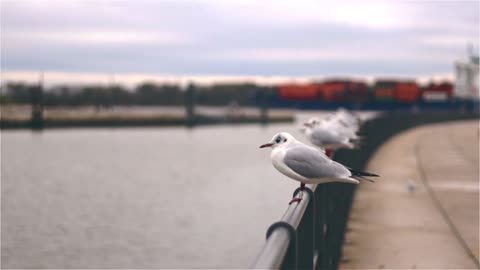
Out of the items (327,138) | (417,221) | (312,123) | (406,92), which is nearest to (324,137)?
(327,138)

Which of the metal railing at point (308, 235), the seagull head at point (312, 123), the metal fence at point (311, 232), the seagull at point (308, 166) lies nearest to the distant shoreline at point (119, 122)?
the seagull head at point (312, 123)

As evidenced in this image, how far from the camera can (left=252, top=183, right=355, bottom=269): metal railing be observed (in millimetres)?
3719

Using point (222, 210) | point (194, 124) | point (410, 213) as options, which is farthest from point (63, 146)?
point (410, 213)

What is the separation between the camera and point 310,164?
662 centimetres

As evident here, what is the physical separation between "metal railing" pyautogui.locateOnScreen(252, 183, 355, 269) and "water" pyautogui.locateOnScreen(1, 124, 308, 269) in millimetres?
10152

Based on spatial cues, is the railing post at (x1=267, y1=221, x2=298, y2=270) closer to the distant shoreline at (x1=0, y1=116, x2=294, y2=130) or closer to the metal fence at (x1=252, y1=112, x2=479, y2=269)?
the metal fence at (x1=252, y1=112, x2=479, y2=269)

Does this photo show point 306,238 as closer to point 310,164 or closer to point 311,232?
point 311,232

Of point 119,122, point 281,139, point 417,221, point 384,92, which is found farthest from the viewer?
point 384,92

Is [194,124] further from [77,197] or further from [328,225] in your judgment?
[328,225]

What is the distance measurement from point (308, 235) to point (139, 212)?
25642 millimetres

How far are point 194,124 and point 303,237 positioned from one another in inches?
5134

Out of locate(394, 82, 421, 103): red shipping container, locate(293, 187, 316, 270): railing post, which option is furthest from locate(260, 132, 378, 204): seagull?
locate(394, 82, 421, 103): red shipping container

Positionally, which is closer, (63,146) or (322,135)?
(322,135)

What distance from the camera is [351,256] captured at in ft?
32.6
